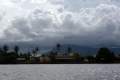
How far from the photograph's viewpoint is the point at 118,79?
9800 cm

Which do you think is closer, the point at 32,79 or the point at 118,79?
the point at 118,79

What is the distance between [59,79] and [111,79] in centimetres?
1289

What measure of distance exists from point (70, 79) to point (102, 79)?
309 inches

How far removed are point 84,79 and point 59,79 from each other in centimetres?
651

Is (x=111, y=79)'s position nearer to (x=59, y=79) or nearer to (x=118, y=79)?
(x=118, y=79)

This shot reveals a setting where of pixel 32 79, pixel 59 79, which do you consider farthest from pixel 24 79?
pixel 59 79

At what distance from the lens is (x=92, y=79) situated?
9988 cm

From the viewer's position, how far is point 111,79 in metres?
99.5

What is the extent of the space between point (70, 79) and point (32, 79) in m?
9.80

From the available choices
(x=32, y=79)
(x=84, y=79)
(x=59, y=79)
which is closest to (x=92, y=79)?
(x=84, y=79)

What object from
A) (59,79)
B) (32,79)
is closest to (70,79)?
(59,79)

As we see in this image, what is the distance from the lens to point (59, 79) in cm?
10294

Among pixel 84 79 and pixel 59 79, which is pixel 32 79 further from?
pixel 84 79

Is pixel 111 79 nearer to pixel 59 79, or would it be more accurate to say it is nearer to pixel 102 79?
pixel 102 79
